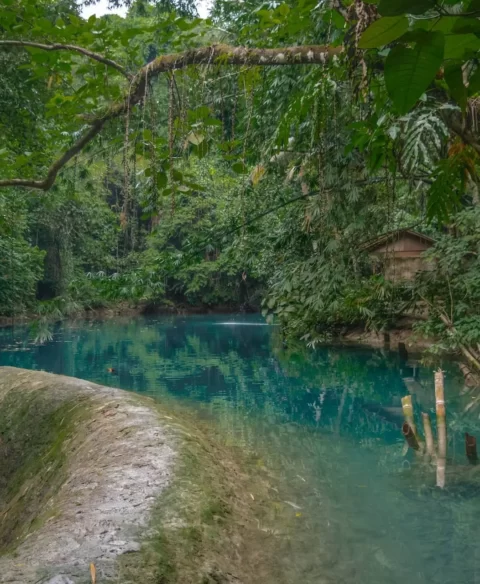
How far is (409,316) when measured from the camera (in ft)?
51.1

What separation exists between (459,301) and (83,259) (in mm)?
23456

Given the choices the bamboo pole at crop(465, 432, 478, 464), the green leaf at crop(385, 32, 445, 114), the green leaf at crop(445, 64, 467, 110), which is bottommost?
the bamboo pole at crop(465, 432, 478, 464)

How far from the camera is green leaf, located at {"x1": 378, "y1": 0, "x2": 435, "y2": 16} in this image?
26.5 inches

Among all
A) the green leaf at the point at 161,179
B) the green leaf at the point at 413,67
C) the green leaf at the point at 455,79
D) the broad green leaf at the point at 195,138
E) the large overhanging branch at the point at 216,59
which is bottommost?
the green leaf at the point at 413,67

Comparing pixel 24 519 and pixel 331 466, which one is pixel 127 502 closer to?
pixel 24 519

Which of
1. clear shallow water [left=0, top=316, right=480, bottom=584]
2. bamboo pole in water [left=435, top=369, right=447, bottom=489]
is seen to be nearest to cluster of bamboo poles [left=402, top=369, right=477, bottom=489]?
bamboo pole in water [left=435, top=369, right=447, bottom=489]

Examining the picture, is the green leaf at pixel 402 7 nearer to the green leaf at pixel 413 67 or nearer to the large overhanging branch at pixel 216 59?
the green leaf at pixel 413 67

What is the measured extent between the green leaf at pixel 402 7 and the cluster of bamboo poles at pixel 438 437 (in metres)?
5.00

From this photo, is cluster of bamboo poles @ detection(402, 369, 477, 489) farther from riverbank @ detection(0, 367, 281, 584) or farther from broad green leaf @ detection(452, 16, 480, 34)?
broad green leaf @ detection(452, 16, 480, 34)

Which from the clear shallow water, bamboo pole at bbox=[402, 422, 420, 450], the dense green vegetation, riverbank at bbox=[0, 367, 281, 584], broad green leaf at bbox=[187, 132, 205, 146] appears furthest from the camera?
bamboo pole at bbox=[402, 422, 420, 450]

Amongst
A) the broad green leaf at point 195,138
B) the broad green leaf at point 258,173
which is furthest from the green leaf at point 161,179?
the broad green leaf at point 258,173

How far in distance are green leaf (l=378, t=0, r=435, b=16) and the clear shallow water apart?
3.73 metres

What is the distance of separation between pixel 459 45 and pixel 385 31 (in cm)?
16

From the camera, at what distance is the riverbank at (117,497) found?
3199 mm
